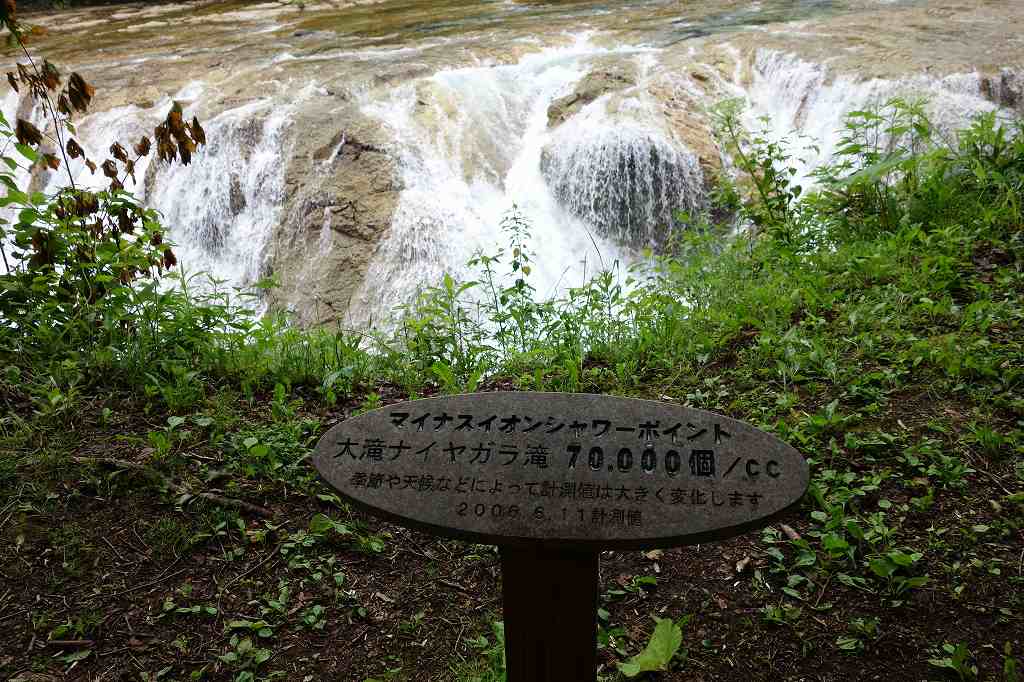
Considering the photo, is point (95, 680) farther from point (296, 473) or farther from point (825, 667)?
point (825, 667)

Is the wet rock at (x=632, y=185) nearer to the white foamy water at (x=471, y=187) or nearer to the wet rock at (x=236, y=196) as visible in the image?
the white foamy water at (x=471, y=187)

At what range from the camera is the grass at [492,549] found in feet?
8.54

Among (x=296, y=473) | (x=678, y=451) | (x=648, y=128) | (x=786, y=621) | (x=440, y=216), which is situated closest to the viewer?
(x=678, y=451)

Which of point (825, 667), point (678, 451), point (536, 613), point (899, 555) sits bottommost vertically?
point (825, 667)

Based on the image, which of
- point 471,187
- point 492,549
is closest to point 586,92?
point 471,187

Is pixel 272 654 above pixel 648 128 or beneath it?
beneath

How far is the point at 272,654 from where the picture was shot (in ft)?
8.68

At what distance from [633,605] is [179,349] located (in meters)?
2.74

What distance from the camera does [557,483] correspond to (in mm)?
1870

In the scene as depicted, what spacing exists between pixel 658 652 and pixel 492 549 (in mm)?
932

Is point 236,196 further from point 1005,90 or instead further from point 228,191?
point 1005,90

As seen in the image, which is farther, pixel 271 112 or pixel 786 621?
pixel 271 112

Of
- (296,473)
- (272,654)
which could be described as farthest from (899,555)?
(296,473)

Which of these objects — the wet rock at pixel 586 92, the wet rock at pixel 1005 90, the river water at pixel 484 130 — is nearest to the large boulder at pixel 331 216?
the river water at pixel 484 130
